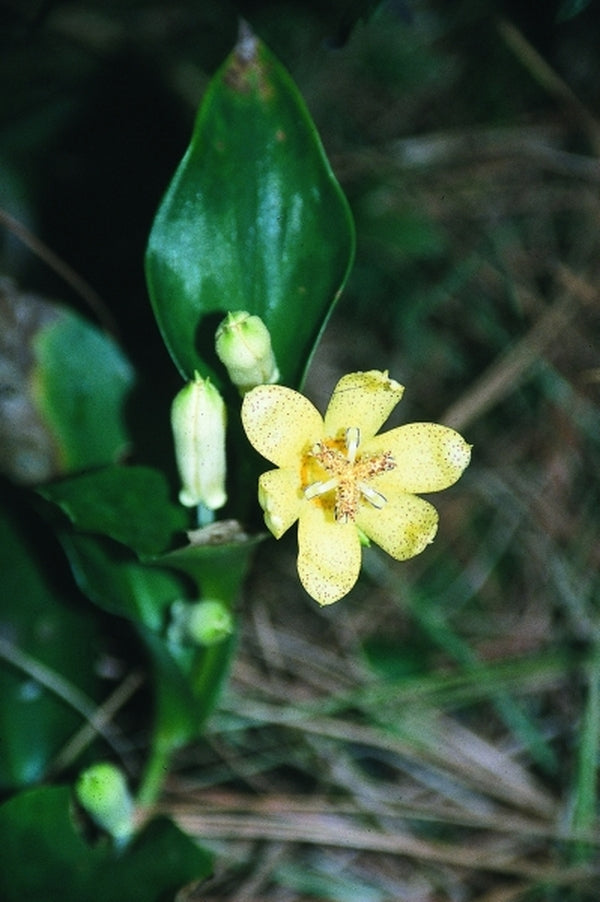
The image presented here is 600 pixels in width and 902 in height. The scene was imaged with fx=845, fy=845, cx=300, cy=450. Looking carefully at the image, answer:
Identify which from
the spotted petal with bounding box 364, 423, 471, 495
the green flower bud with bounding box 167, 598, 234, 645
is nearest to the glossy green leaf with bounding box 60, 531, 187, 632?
the green flower bud with bounding box 167, 598, 234, 645

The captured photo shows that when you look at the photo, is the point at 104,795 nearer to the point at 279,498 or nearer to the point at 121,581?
the point at 121,581

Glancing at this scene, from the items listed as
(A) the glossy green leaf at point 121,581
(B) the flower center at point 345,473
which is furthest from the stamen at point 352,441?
(A) the glossy green leaf at point 121,581

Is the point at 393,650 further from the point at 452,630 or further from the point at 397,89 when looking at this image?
the point at 397,89

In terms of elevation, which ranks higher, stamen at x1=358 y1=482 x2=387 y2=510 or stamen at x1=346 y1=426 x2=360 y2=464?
stamen at x1=346 y1=426 x2=360 y2=464

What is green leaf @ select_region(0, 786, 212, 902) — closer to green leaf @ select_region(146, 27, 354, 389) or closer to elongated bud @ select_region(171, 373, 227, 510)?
A: elongated bud @ select_region(171, 373, 227, 510)

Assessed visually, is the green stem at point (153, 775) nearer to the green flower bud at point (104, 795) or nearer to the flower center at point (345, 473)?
the green flower bud at point (104, 795)

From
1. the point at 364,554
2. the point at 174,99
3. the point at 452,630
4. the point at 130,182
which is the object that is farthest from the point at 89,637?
the point at 174,99
